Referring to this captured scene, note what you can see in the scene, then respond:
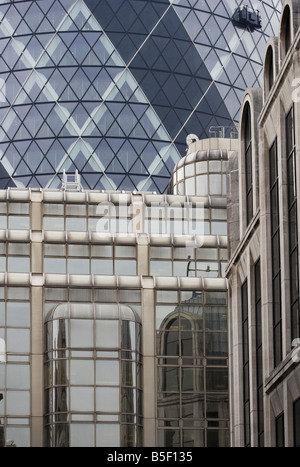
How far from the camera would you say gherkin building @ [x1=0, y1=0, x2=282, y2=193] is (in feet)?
274

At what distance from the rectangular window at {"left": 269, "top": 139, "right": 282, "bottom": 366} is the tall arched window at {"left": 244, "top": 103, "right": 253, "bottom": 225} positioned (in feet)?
11.4

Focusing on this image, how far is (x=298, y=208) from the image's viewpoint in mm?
33625

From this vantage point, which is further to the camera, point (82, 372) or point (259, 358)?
point (82, 372)

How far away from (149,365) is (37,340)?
14.7 feet

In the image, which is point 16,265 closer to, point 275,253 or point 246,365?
point 246,365

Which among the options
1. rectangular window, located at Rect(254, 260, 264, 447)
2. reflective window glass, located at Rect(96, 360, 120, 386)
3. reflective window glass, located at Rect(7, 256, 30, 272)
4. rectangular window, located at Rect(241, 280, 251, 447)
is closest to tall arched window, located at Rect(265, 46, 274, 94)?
rectangular window, located at Rect(254, 260, 264, 447)

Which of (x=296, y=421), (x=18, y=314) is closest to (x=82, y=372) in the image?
(x=18, y=314)

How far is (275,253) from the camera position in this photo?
1454 inches

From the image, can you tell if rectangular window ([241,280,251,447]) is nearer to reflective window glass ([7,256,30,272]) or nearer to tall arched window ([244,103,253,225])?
tall arched window ([244,103,253,225])

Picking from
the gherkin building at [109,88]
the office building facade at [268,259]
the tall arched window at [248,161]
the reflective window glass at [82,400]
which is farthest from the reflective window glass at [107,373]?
the gherkin building at [109,88]

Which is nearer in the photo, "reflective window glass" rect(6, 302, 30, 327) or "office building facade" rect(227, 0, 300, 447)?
"office building facade" rect(227, 0, 300, 447)

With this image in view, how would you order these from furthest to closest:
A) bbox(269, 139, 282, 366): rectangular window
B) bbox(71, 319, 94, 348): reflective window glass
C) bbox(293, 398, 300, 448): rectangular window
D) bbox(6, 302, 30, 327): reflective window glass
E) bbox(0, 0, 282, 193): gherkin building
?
bbox(0, 0, 282, 193): gherkin building, bbox(6, 302, 30, 327): reflective window glass, bbox(71, 319, 94, 348): reflective window glass, bbox(269, 139, 282, 366): rectangular window, bbox(293, 398, 300, 448): rectangular window

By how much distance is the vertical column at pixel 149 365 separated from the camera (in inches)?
2302

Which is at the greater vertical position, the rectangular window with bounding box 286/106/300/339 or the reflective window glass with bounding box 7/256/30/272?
the reflective window glass with bounding box 7/256/30/272
